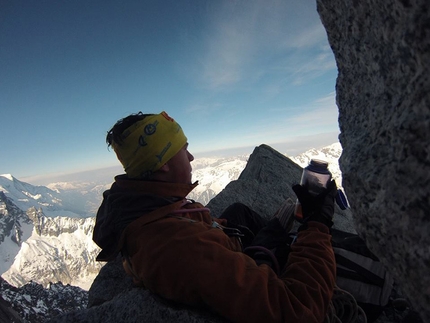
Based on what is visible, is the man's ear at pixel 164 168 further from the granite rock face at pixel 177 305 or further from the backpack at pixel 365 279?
the backpack at pixel 365 279

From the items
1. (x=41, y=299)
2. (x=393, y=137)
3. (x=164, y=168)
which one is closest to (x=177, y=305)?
(x=164, y=168)

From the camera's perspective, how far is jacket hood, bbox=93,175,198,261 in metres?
3.13

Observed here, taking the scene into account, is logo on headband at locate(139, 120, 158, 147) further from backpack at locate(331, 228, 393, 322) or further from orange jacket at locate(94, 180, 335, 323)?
backpack at locate(331, 228, 393, 322)

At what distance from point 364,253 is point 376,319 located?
0.86 meters

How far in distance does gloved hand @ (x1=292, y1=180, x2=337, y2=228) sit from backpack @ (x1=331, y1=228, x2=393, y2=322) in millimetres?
544

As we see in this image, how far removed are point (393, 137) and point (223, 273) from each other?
1806mm

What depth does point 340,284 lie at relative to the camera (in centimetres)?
327

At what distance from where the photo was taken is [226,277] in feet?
8.07

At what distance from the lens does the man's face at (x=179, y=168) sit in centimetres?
374

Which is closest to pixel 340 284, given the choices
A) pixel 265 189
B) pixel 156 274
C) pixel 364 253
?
pixel 364 253

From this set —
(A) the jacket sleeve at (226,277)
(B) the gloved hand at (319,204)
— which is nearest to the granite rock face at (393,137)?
(A) the jacket sleeve at (226,277)

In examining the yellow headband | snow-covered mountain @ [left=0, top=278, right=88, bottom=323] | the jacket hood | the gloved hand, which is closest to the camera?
the jacket hood

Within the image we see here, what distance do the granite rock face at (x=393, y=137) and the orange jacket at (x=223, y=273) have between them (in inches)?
40.1

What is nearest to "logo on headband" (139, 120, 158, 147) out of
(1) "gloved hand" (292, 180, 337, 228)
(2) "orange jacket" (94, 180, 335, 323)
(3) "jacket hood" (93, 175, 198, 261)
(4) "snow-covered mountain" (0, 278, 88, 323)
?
(3) "jacket hood" (93, 175, 198, 261)
